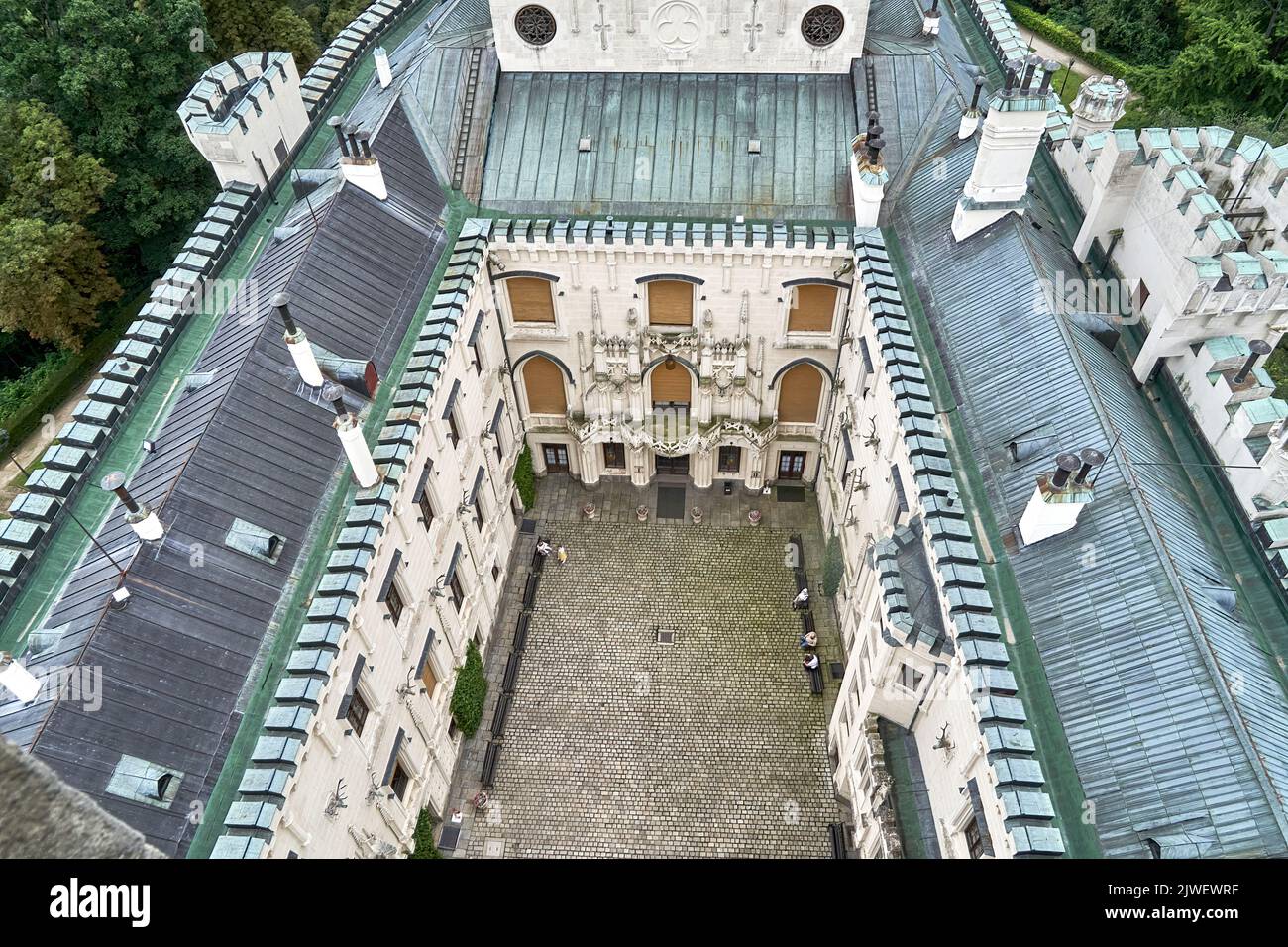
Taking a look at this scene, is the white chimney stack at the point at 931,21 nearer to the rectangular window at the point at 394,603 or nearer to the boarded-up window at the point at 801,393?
the boarded-up window at the point at 801,393

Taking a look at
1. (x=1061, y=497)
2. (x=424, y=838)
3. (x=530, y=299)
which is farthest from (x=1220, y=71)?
(x=424, y=838)

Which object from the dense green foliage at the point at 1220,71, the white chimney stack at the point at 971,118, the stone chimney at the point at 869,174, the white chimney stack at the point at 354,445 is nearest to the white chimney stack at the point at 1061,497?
the stone chimney at the point at 869,174

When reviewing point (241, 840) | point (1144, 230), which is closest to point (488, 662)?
point (241, 840)

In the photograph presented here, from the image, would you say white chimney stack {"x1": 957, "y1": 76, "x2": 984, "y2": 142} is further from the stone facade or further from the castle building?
the stone facade

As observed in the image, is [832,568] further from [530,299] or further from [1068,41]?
[1068,41]

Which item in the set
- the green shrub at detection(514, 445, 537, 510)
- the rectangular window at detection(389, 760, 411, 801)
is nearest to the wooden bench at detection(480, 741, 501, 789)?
the rectangular window at detection(389, 760, 411, 801)

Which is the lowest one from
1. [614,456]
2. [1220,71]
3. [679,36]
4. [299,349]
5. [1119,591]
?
[1119,591]

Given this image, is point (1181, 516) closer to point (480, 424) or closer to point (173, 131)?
point (480, 424)
